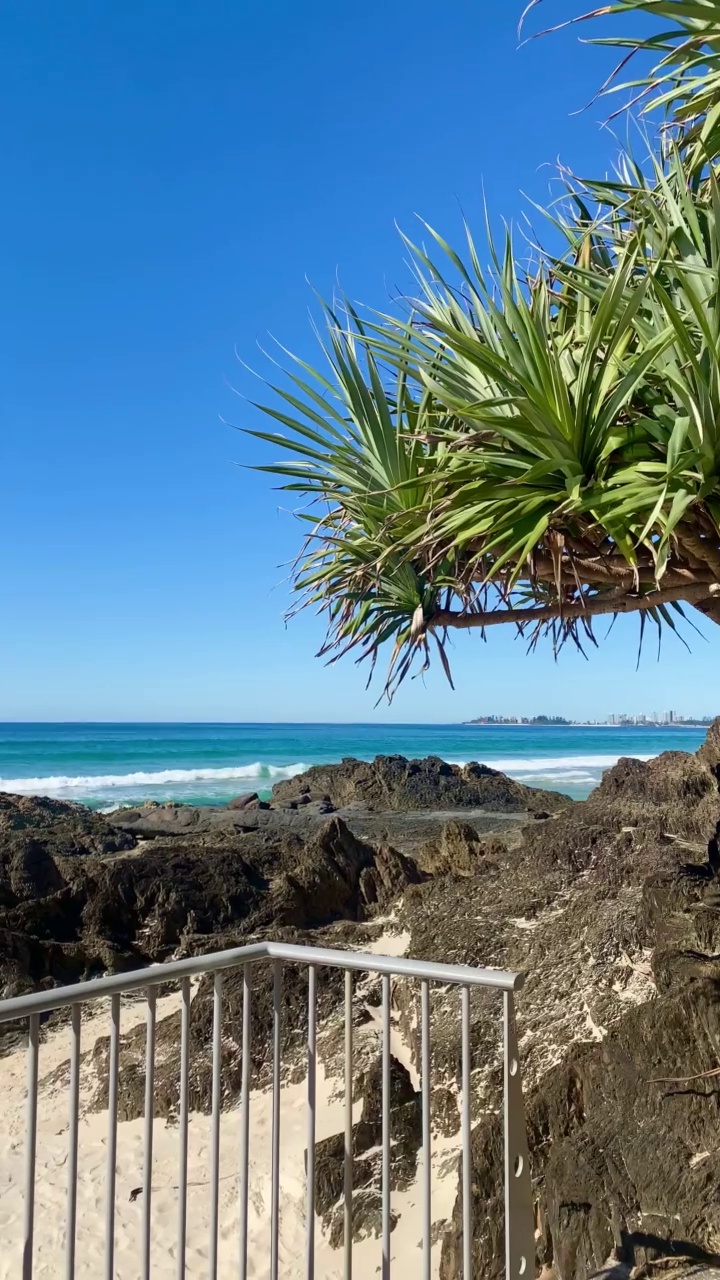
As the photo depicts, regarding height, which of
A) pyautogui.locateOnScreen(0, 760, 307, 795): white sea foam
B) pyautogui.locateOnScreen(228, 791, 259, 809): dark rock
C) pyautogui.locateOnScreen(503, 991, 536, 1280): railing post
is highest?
pyautogui.locateOnScreen(503, 991, 536, 1280): railing post

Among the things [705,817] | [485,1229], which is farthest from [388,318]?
[705,817]

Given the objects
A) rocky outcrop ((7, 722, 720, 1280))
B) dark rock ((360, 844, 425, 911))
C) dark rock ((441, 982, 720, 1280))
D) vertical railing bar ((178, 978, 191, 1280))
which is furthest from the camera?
dark rock ((360, 844, 425, 911))

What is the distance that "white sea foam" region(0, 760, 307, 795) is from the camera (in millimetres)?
39969

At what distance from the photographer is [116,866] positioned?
33.4ft

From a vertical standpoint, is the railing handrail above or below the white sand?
above

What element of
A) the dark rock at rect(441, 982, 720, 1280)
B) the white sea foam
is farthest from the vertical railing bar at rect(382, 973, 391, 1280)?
the white sea foam

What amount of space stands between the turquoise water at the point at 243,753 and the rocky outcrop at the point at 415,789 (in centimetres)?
1123

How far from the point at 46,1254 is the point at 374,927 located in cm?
572

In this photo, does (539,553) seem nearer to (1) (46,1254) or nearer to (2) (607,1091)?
(2) (607,1091)

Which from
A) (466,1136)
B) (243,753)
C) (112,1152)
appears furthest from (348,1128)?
(243,753)

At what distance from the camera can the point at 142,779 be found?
42094 millimetres

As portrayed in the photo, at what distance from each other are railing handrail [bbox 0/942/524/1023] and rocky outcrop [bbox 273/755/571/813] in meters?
18.7

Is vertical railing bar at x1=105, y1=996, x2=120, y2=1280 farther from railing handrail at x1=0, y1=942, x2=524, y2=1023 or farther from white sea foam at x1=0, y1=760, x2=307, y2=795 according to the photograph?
white sea foam at x1=0, y1=760, x2=307, y2=795

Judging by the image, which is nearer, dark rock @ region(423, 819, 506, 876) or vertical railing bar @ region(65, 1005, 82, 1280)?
vertical railing bar @ region(65, 1005, 82, 1280)
